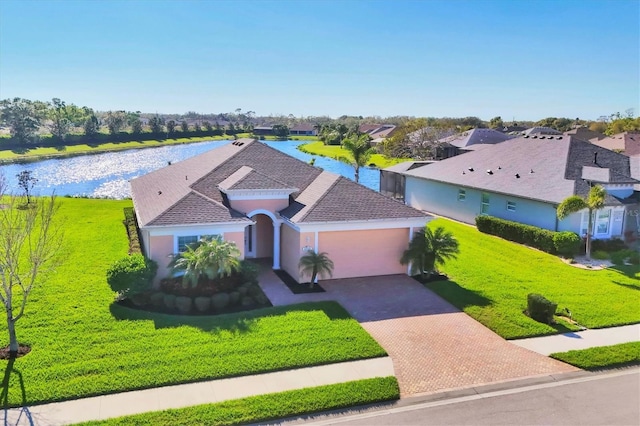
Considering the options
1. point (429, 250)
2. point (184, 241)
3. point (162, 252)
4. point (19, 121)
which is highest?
point (19, 121)

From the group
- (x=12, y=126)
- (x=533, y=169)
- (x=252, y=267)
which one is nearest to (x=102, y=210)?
(x=252, y=267)

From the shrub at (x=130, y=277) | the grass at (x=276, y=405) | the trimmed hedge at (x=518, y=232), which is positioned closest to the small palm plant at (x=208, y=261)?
the shrub at (x=130, y=277)

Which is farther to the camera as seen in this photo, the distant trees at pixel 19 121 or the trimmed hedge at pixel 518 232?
the distant trees at pixel 19 121

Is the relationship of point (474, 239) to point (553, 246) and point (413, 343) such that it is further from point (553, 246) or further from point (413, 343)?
point (413, 343)

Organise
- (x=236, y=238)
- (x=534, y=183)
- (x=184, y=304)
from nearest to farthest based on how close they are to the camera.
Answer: (x=184, y=304) < (x=236, y=238) < (x=534, y=183)

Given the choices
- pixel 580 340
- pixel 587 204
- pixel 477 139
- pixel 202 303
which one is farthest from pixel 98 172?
pixel 580 340

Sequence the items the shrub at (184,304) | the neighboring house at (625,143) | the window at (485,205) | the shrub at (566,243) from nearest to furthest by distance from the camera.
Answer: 1. the shrub at (184,304)
2. the shrub at (566,243)
3. the window at (485,205)
4. the neighboring house at (625,143)

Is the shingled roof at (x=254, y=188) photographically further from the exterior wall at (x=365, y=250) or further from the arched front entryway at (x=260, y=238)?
the arched front entryway at (x=260, y=238)

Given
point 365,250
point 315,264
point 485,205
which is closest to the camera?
point 315,264

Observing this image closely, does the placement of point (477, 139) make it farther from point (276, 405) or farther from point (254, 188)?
point (276, 405)
